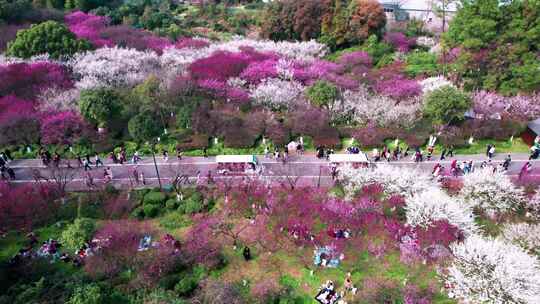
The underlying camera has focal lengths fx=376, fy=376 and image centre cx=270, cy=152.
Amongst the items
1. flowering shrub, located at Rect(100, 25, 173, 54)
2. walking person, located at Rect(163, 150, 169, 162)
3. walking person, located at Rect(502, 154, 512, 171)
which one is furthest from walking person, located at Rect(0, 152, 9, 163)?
walking person, located at Rect(502, 154, 512, 171)

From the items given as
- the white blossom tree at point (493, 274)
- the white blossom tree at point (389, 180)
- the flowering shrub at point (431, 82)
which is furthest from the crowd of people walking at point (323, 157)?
the white blossom tree at point (493, 274)

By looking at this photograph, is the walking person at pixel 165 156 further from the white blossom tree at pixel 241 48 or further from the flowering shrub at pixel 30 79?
the flowering shrub at pixel 30 79

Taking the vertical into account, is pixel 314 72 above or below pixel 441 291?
above

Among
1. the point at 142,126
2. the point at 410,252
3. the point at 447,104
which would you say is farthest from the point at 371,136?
the point at 142,126

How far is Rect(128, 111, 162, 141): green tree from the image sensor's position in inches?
1151

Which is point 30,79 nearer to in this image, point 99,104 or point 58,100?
point 58,100

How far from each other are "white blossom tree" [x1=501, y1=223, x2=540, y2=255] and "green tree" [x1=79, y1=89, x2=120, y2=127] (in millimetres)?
27883

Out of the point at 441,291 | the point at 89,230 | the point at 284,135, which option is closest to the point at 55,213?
the point at 89,230

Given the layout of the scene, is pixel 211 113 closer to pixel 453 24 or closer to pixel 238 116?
pixel 238 116

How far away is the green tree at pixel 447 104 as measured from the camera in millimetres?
29467

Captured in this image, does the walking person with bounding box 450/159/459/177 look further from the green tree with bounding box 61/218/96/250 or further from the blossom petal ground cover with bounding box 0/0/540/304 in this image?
the green tree with bounding box 61/218/96/250

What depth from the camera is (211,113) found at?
31.9m

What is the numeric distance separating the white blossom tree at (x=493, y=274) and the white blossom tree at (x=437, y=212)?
7.24 feet

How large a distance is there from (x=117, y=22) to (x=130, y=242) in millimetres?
47600
